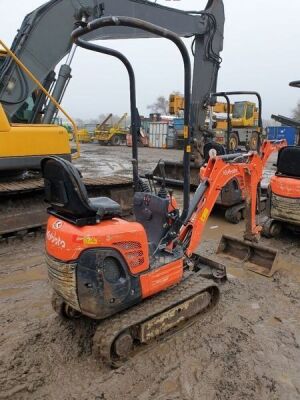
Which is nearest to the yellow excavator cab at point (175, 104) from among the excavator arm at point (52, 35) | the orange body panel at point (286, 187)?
the excavator arm at point (52, 35)

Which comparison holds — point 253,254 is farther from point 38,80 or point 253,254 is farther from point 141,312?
→ point 38,80

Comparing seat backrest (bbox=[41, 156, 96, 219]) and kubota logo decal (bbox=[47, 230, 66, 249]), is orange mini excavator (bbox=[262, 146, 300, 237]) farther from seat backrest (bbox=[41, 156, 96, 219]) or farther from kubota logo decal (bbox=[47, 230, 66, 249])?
kubota logo decal (bbox=[47, 230, 66, 249])

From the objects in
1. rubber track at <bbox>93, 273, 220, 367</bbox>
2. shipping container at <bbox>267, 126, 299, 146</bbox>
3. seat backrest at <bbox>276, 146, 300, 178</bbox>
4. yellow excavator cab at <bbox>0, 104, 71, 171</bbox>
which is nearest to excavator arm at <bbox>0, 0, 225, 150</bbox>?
A: yellow excavator cab at <bbox>0, 104, 71, 171</bbox>

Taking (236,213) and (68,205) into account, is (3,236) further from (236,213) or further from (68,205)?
(236,213)

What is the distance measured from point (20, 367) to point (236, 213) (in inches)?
173

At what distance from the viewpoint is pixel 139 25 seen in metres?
2.35

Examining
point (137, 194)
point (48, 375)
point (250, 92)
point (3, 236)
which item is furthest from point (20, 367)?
point (250, 92)

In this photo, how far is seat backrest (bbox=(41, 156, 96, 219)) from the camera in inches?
94.7

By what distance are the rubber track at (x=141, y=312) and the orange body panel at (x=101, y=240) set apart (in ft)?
0.99

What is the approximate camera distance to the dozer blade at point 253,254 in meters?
4.21

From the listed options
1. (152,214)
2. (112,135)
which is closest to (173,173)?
(152,214)

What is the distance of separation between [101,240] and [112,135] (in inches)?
943

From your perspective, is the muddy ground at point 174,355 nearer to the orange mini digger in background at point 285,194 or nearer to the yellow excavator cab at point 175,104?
the orange mini digger in background at point 285,194

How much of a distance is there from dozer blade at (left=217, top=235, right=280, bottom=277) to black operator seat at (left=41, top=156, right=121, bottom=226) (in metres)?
2.32
